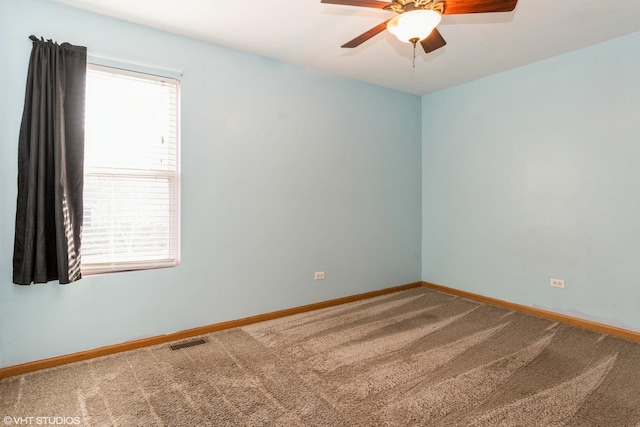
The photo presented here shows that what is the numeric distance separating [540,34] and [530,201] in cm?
170

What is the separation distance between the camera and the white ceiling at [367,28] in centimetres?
258

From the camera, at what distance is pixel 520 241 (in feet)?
12.8

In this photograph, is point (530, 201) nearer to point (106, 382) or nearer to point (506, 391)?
point (506, 391)

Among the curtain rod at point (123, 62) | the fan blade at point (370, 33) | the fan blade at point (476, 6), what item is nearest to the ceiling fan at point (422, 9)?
the fan blade at point (476, 6)

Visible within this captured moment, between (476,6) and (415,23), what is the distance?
1.20 feet

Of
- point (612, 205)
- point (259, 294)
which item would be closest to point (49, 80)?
point (259, 294)

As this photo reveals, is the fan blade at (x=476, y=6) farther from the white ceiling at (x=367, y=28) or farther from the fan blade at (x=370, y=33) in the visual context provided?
the white ceiling at (x=367, y=28)

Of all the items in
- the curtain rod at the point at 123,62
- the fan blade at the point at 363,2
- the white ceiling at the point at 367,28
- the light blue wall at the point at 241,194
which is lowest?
the light blue wall at the point at 241,194

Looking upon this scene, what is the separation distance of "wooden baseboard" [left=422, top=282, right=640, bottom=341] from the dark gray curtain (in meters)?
4.21

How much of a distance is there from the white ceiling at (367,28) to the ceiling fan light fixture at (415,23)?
76 centimetres

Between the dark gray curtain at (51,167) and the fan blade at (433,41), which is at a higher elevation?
the fan blade at (433,41)

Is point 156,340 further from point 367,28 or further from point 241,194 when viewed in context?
point 367,28

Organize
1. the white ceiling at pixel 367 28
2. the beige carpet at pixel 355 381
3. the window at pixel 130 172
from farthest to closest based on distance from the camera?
the window at pixel 130 172, the white ceiling at pixel 367 28, the beige carpet at pixel 355 381

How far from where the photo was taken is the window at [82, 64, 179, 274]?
8.93 feet
